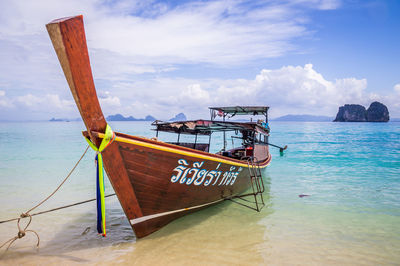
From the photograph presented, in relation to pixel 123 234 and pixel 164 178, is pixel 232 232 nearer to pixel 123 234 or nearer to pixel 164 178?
pixel 164 178

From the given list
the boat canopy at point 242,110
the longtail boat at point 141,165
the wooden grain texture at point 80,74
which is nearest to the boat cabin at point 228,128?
the boat canopy at point 242,110

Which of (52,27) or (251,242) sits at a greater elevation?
(52,27)

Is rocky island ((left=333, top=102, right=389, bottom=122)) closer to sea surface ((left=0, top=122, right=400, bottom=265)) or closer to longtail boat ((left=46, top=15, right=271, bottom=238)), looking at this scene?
sea surface ((left=0, top=122, right=400, bottom=265))

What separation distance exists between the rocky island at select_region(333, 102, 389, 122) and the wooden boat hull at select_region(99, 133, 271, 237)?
495 feet

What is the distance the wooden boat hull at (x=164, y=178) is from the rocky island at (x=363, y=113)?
495 feet

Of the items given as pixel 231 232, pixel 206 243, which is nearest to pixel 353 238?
pixel 231 232

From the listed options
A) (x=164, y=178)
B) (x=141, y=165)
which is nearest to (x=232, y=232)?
(x=164, y=178)

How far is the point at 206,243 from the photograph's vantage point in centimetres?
527

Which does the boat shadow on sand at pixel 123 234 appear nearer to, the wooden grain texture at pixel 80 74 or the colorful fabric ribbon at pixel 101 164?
the colorful fabric ribbon at pixel 101 164

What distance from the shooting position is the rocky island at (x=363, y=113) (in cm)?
12725

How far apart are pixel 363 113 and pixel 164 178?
155092 mm

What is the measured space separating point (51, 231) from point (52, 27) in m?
4.80

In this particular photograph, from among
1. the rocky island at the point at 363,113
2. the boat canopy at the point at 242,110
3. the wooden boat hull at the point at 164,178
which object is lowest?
the wooden boat hull at the point at 164,178

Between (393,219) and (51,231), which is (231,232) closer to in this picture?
(51,231)
